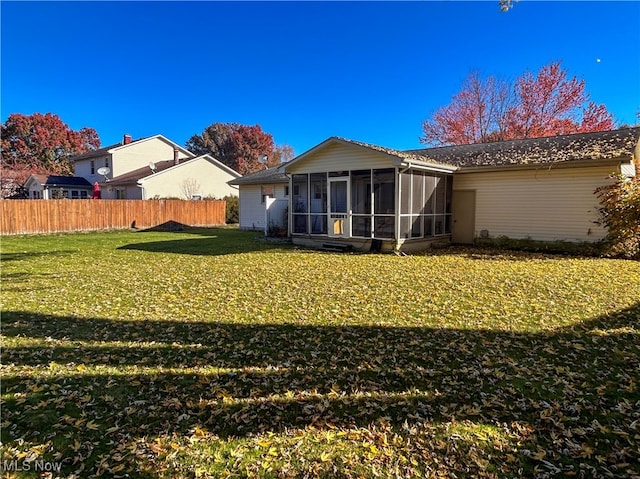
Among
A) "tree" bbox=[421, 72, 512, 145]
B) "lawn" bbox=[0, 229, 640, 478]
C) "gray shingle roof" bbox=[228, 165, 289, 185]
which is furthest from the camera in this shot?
"tree" bbox=[421, 72, 512, 145]

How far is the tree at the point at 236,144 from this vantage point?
49.9m

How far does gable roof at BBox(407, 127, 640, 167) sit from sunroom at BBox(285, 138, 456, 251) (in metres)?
1.80

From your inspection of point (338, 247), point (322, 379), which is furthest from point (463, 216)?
point (322, 379)

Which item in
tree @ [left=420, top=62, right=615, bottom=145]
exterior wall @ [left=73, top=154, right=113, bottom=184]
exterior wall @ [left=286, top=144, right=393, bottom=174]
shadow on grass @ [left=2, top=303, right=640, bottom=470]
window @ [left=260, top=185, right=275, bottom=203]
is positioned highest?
tree @ [left=420, top=62, right=615, bottom=145]

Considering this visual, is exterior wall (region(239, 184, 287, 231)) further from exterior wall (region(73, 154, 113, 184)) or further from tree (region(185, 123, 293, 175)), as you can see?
tree (region(185, 123, 293, 175))

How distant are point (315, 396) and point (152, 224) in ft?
77.8

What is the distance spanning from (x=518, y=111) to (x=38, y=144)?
176 feet

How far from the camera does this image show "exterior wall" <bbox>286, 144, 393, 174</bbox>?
40.8ft

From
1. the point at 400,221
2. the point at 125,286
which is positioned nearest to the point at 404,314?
the point at 125,286

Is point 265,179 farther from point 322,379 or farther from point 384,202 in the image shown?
point 322,379

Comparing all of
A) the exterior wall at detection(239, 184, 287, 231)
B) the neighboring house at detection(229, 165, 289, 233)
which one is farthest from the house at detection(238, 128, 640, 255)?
the exterior wall at detection(239, 184, 287, 231)

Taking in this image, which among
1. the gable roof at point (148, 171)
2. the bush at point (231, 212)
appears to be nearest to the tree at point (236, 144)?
the gable roof at point (148, 171)

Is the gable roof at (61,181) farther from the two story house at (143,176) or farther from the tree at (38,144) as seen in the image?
the tree at (38,144)

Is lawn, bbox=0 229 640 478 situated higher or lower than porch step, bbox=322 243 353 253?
lower
